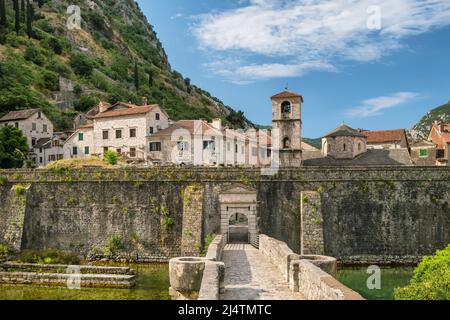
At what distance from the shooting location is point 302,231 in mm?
28750

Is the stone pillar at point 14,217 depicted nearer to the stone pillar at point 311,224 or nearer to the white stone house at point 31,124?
the stone pillar at point 311,224

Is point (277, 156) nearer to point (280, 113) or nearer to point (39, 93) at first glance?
point (280, 113)

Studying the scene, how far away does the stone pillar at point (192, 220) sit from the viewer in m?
28.7

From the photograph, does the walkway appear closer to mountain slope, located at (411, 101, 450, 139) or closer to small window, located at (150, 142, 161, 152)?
small window, located at (150, 142, 161, 152)

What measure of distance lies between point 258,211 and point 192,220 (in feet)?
14.3

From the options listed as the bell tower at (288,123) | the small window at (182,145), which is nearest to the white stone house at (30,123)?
the small window at (182,145)

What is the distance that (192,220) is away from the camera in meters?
29.4

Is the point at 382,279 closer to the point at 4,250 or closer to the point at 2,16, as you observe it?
the point at 4,250

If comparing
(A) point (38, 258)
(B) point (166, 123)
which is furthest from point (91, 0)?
(A) point (38, 258)

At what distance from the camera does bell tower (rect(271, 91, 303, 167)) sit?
141 feet

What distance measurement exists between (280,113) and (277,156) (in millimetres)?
4094

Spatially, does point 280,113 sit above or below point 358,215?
above

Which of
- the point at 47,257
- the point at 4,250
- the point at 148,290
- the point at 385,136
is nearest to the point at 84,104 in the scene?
the point at 385,136

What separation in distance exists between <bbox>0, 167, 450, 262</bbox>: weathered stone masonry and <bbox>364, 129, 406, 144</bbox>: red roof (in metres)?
36.2
